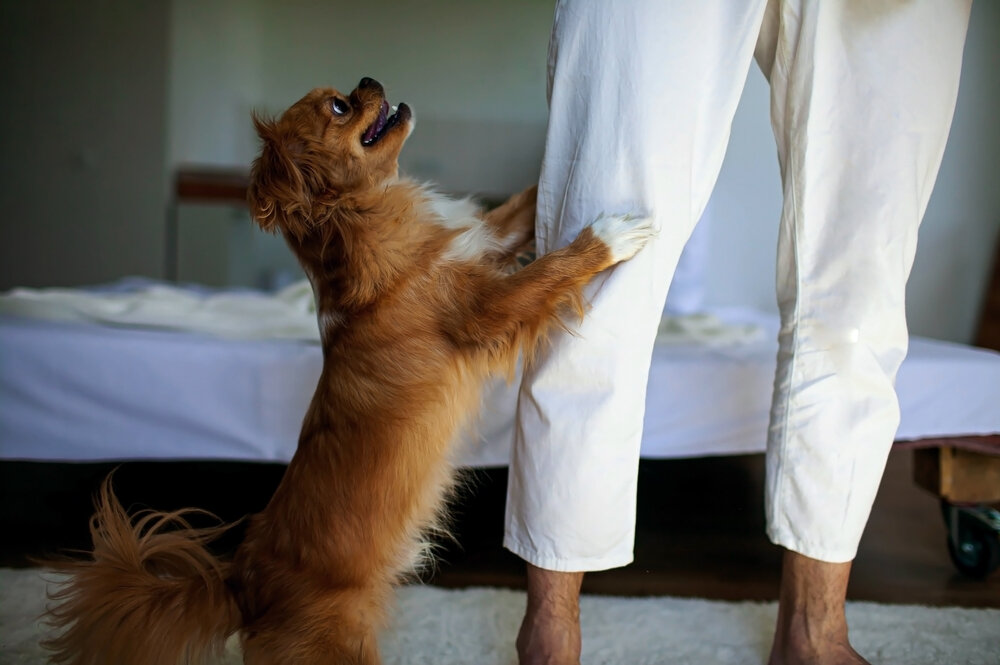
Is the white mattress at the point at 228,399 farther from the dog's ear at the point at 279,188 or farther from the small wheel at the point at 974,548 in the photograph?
the dog's ear at the point at 279,188

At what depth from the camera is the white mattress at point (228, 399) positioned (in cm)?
161

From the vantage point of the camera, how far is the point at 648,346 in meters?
1.02

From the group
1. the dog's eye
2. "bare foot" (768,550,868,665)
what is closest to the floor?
"bare foot" (768,550,868,665)

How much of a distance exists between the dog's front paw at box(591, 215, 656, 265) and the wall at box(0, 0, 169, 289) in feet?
13.9

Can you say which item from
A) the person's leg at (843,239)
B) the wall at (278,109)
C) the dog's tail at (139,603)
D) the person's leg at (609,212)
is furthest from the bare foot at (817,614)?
the wall at (278,109)

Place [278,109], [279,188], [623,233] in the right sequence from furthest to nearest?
[278,109], [279,188], [623,233]

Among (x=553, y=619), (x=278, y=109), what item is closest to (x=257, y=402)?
(x=553, y=619)

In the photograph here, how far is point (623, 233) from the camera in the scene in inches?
38.2

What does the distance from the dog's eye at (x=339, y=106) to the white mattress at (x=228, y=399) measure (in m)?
0.57

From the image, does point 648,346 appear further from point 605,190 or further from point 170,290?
point 170,290

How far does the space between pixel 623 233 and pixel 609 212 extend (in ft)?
0.15

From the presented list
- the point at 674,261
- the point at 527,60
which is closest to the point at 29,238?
the point at 527,60

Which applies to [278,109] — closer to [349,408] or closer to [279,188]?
[279,188]

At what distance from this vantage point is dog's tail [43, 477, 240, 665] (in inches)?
38.0
